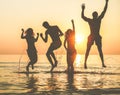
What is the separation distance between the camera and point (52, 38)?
25000mm

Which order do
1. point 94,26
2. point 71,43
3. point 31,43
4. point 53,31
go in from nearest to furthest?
1. point 94,26
2. point 71,43
3. point 53,31
4. point 31,43

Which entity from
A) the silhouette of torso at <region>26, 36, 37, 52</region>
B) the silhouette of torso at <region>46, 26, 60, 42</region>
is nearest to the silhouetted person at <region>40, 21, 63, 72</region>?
the silhouette of torso at <region>46, 26, 60, 42</region>

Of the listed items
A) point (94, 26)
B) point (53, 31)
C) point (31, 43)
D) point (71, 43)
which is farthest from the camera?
point (31, 43)

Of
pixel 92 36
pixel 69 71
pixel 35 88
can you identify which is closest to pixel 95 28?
pixel 92 36

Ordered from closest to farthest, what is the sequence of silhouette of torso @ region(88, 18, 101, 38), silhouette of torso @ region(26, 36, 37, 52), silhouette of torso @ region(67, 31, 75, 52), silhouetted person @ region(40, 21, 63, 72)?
silhouette of torso @ region(88, 18, 101, 38) → silhouette of torso @ region(67, 31, 75, 52) → silhouetted person @ region(40, 21, 63, 72) → silhouette of torso @ region(26, 36, 37, 52)

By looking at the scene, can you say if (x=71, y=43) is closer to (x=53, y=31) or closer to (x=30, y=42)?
(x=53, y=31)

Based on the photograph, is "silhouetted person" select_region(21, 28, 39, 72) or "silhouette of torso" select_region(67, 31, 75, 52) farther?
"silhouetted person" select_region(21, 28, 39, 72)

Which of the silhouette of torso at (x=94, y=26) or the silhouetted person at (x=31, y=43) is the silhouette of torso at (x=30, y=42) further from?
the silhouette of torso at (x=94, y=26)

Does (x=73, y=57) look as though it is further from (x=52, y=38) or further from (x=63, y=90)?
(x=63, y=90)

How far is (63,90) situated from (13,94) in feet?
6.80

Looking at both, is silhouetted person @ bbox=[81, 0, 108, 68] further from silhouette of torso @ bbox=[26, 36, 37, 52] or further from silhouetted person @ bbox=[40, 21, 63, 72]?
silhouette of torso @ bbox=[26, 36, 37, 52]

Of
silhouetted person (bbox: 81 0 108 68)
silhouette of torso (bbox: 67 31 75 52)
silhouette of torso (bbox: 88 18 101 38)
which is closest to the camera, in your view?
silhouetted person (bbox: 81 0 108 68)

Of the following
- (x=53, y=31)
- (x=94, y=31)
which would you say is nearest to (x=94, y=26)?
(x=94, y=31)

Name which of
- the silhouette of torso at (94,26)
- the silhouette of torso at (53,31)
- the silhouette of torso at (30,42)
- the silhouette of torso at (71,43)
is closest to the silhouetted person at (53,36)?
the silhouette of torso at (53,31)
